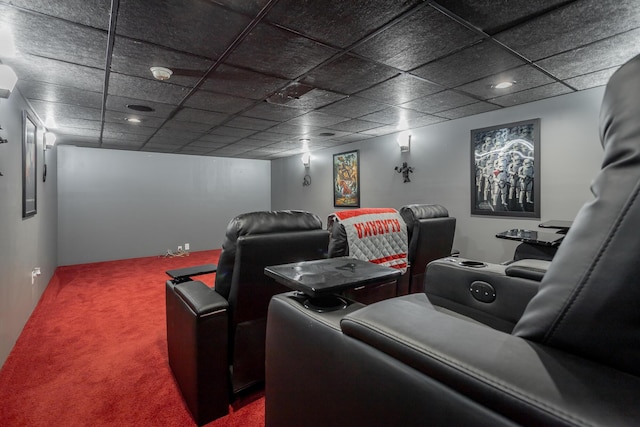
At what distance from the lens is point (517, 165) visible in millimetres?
3545

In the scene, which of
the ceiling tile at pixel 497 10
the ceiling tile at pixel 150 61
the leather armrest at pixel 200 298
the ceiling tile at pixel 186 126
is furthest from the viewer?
the ceiling tile at pixel 186 126

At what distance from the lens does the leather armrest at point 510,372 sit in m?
0.42

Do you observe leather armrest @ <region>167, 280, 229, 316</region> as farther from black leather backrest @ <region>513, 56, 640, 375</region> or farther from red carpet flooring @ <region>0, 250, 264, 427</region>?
black leather backrest @ <region>513, 56, 640, 375</region>

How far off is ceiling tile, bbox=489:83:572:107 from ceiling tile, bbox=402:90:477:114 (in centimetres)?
33

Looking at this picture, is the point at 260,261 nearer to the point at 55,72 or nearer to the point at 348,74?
the point at 348,74

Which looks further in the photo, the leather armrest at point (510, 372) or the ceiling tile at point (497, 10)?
the ceiling tile at point (497, 10)

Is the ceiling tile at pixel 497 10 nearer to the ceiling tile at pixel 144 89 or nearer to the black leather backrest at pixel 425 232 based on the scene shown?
the black leather backrest at pixel 425 232

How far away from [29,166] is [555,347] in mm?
4444

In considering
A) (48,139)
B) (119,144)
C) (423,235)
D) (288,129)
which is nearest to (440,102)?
(423,235)

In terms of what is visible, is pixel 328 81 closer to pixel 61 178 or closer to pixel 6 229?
pixel 6 229

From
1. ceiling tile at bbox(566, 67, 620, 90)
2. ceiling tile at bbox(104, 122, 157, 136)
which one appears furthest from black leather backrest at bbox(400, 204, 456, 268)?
ceiling tile at bbox(104, 122, 157, 136)

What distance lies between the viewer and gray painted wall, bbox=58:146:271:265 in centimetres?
586

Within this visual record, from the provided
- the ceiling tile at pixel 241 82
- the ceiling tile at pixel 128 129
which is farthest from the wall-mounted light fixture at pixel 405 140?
the ceiling tile at pixel 128 129

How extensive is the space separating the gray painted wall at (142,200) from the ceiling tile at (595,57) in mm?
6699
